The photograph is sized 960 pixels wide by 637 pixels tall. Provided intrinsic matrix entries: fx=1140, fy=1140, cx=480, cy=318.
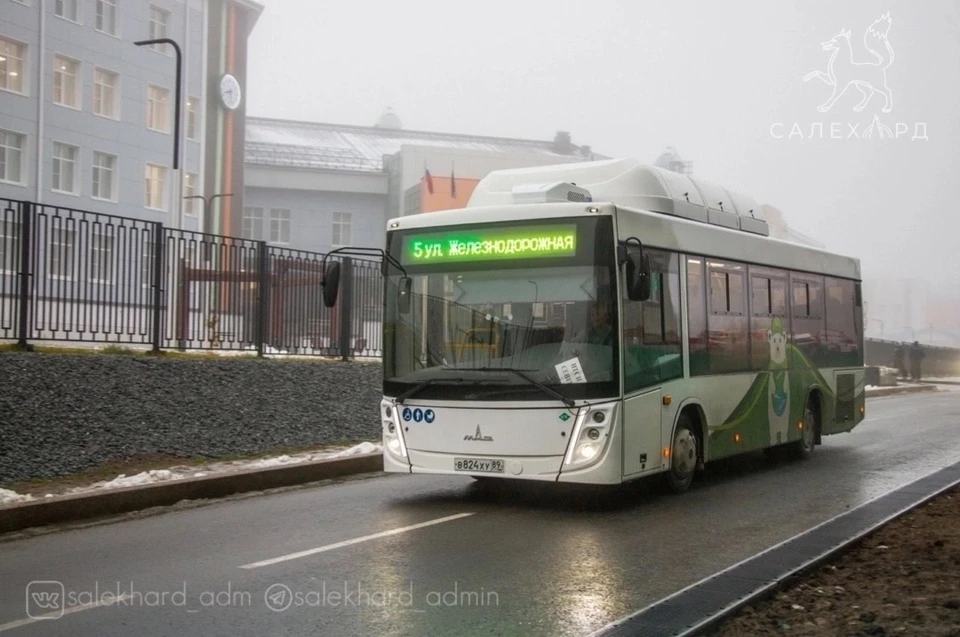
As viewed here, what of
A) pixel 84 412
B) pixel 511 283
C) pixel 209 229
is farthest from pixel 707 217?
pixel 209 229

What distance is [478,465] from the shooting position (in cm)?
1116

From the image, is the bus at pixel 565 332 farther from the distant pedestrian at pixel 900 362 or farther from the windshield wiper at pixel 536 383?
the distant pedestrian at pixel 900 362

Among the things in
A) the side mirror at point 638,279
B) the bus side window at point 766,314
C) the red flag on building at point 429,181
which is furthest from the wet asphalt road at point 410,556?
the red flag on building at point 429,181

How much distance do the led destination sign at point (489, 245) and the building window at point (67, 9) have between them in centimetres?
3963

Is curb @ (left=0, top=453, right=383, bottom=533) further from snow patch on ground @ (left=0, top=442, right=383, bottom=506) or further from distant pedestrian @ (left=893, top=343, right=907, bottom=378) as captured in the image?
distant pedestrian @ (left=893, top=343, right=907, bottom=378)

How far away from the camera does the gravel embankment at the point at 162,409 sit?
A: 12500 millimetres

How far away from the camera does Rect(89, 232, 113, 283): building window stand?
49.8ft

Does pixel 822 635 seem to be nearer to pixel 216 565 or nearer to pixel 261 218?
pixel 216 565

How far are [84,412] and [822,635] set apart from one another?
31.6ft

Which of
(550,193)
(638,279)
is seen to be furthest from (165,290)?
(638,279)

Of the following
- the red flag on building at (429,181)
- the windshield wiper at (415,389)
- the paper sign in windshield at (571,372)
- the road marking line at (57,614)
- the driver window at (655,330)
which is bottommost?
the road marking line at (57,614)

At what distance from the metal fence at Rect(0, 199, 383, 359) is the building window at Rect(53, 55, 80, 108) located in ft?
103

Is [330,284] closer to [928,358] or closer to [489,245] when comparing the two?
[489,245]

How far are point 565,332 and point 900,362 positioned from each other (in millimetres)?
47285
